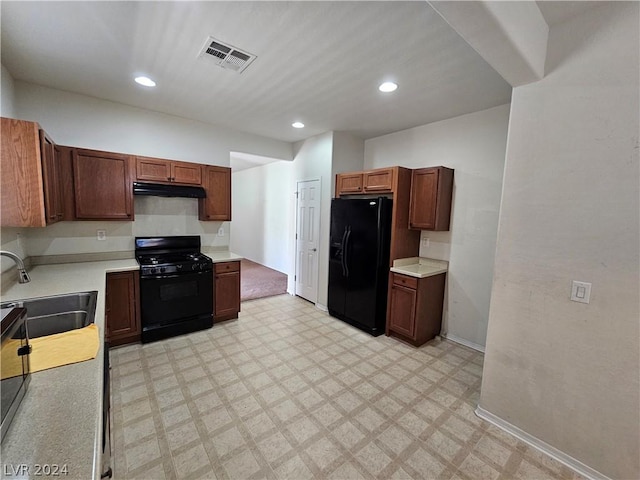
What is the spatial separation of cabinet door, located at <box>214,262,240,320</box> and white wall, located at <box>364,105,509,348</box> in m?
2.58

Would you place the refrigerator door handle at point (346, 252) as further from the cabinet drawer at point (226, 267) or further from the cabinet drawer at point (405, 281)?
the cabinet drawer at point (226, 267)

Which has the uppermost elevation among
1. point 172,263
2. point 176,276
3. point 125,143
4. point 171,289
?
point 125,143

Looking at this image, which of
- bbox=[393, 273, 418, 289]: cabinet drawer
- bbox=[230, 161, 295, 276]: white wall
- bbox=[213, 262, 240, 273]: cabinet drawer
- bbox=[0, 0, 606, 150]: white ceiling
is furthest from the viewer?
bbox=[230, 161, 295, 276]: white wall

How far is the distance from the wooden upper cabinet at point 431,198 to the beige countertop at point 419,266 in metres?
0.46

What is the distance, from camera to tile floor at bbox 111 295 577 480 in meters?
1.70

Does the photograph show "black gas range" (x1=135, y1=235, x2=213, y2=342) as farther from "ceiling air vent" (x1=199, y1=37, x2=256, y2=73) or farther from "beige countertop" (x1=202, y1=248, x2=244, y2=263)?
"ceiling air vent" (x1=199, y1=37, x2=256, y2=73)

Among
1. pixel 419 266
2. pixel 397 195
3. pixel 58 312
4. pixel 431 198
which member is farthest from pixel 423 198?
pixel 58 312

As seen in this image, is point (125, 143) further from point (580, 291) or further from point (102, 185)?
point (580, 291)

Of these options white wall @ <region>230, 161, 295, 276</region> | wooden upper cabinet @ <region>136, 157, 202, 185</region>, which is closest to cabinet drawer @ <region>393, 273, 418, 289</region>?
white wall @ <region>230, 161, 295, 276</region>

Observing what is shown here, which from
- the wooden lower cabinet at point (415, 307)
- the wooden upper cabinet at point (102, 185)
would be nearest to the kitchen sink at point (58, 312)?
the wooden upper cabinet at point (102, 185)

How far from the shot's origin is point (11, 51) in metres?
2.14

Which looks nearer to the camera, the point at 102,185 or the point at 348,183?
the point at 102,185

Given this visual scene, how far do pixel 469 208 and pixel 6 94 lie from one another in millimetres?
4656

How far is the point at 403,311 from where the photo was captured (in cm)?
325
